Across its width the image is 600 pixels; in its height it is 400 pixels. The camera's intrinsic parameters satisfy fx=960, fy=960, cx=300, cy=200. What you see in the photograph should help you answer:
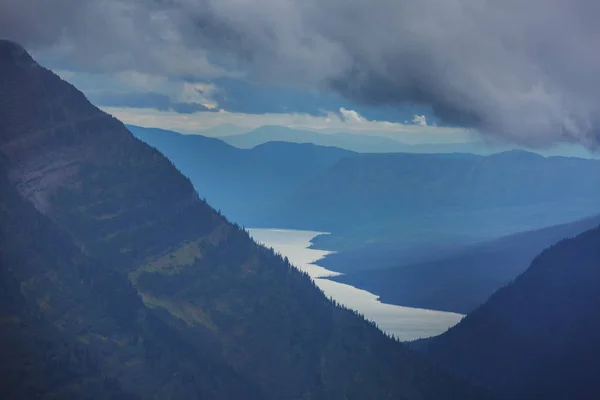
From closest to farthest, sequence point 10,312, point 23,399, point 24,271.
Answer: point 23,399, point 10,312, point 24,271

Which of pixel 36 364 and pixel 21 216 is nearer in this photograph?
pixel 36 364

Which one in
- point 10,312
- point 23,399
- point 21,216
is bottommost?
point 23,399

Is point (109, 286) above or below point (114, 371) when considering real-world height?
above

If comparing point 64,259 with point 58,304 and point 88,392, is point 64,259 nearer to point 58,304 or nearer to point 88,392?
point 58,304

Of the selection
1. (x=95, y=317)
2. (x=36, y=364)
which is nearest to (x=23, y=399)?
(x=36, y=364)

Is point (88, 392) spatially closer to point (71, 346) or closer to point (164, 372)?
point (71, 346)

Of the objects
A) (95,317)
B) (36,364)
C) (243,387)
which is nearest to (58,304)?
(95,317)

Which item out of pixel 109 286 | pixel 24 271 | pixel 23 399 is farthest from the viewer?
pixel 109 286

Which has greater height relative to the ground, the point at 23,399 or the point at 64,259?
the point at 64,259

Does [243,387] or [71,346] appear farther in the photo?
[243,387]
